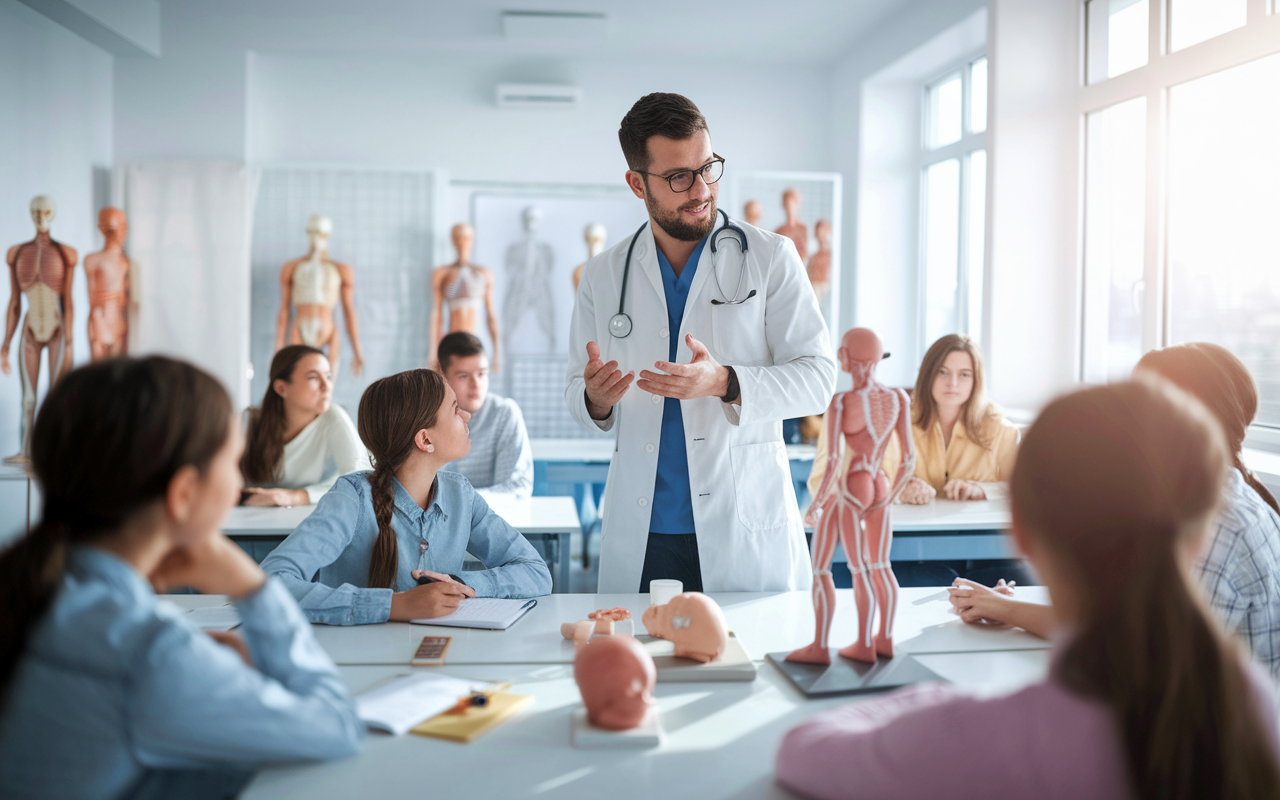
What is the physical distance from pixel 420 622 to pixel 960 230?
5.37 m

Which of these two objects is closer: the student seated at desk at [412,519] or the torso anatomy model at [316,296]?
the student seated at desk at [412,519]

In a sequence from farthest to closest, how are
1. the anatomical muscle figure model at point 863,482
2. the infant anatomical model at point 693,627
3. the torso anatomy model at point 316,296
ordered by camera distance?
1. the torso anatomy model at point 316,296
2. the infant anatomical model at point 693,627
3. the anatomical muscle figure model at point 863,482

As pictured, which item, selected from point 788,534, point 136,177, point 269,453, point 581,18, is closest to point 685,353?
point 788,534

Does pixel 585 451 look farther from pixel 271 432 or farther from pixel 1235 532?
pixel 1235 532

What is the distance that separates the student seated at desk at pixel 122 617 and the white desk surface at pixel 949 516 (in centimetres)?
227

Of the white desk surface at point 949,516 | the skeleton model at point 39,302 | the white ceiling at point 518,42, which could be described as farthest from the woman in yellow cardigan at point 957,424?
the skeleton model at point 39,302

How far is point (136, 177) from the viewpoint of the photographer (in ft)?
19.6

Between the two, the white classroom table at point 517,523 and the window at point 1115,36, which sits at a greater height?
the window at point 1115,36

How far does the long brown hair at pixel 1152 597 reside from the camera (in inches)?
31.3

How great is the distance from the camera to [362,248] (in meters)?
6.39

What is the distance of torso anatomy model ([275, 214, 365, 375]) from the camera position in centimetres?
602

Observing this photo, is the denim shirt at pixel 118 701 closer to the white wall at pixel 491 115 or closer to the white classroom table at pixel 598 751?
the white classroom table at pixel 598 751

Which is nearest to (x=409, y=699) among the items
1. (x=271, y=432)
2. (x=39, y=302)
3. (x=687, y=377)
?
(x=687, y=377)

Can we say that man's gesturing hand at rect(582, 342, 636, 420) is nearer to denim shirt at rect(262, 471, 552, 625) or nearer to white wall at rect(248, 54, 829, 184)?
denim shirt at rect(262, 471, 552, 625)
